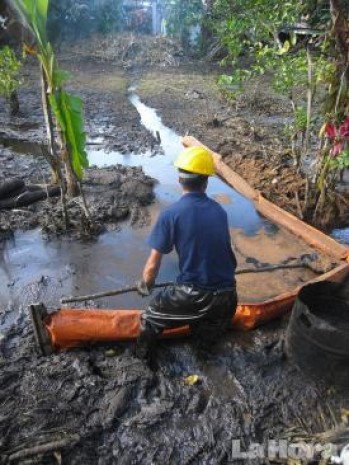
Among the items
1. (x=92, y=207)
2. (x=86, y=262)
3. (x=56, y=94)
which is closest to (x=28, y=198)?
(x=92, y=207)

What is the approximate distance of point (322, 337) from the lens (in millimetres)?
3385

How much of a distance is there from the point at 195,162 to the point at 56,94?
279 centimetres

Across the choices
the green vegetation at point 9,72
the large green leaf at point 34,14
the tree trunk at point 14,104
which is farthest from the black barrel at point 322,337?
the tree trunk at point 14,104

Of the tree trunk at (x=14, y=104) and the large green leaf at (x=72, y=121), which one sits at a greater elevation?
the large green leaf at (x=72, y=121)

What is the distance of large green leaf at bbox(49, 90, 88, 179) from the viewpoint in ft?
17.0

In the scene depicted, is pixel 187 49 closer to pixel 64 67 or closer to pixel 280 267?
pixel 64 67

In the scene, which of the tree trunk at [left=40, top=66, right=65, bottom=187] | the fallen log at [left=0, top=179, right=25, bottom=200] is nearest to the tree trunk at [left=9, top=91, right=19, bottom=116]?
the fallen log at [left=0, top=179, right=25, bottom=200]

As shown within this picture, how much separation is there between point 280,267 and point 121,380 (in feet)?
7.77

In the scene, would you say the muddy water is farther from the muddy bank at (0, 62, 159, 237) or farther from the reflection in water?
the muddy bank at (0, 62, 159, 237)

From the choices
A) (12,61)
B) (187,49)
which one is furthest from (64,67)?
(12,61)

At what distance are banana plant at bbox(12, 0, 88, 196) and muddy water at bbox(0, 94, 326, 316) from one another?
1.06 m

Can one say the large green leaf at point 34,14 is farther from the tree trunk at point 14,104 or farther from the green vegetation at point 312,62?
the tree trunk at point 14,104

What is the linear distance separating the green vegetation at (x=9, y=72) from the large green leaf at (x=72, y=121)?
4129mm

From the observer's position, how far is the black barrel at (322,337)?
336 centimetres
